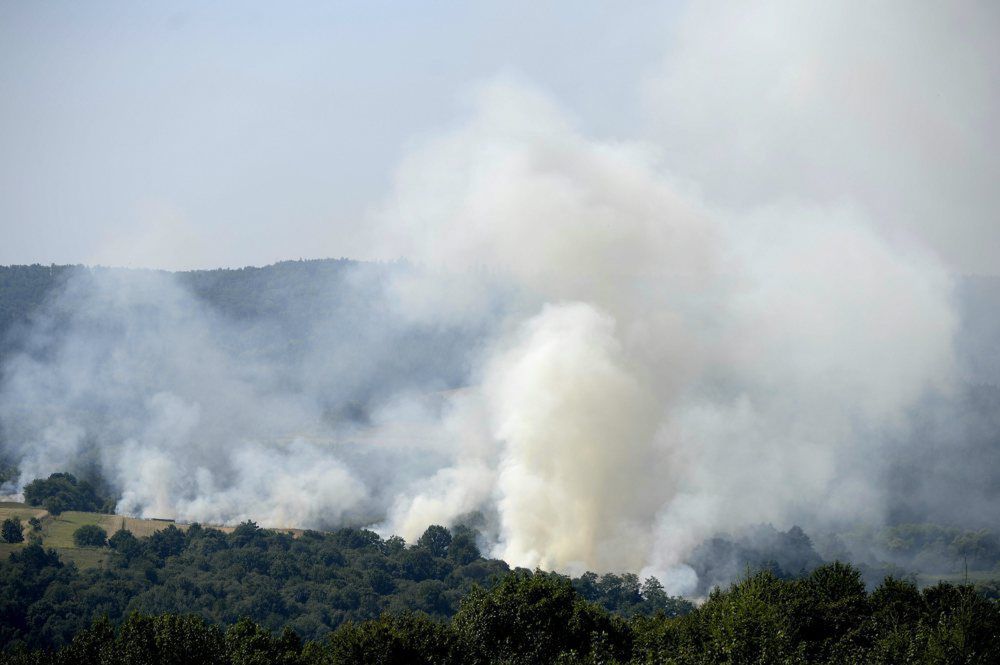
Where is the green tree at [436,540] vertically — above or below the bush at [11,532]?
above

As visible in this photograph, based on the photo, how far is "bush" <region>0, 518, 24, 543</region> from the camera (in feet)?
395

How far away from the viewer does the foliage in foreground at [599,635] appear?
5484 centimetres

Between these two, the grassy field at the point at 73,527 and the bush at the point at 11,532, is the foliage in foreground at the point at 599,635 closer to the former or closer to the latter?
the grassy field at the point at 73,527

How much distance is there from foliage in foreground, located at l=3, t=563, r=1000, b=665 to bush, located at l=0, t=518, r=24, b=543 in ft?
210

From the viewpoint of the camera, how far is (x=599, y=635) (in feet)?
199

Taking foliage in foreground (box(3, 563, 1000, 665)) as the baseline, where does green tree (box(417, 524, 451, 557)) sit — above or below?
above

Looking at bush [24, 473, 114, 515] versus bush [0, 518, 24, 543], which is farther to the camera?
bush [24, 473, 114, 515]

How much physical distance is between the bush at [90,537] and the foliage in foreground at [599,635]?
221 ft

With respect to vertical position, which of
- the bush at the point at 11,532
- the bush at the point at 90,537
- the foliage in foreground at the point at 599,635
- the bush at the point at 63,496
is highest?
the bush at the point at 63,496

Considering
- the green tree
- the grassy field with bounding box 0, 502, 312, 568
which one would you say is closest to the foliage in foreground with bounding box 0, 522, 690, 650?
the green tree

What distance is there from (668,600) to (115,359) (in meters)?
120

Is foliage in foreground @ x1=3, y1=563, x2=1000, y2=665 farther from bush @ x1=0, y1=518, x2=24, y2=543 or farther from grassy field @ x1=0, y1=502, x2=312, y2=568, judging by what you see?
bush @ x1=0, y1=518, x2=24, y2=543

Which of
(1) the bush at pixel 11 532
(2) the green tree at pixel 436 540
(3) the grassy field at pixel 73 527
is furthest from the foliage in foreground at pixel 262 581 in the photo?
(1) the bush at pixel 11 532

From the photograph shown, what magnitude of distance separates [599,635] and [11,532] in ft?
261
